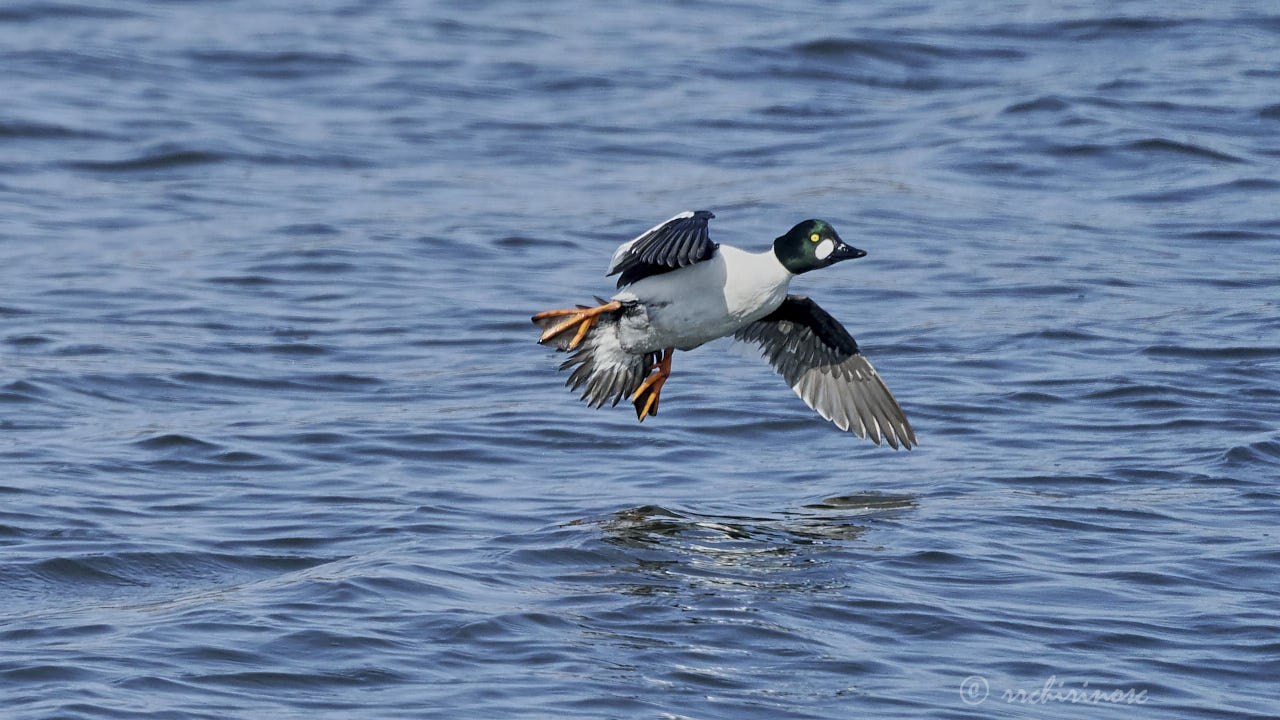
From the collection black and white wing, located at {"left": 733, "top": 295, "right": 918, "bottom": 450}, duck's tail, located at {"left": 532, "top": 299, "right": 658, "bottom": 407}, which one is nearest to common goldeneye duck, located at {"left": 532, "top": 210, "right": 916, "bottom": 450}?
duck's tail, located at {"left": 532, "top": 299, "right": 658, "bottom": 407}

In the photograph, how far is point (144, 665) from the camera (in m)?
6.77

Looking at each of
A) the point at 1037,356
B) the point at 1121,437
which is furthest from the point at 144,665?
the point at 1037,356

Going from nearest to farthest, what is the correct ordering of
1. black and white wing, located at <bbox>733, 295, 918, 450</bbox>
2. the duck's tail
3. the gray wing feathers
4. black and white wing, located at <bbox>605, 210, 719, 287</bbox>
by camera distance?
black and white wing, located at <bbox>605, 210, 719, 287</bbox>, the duck's tail, the gray wing feathers, black and white wing, located at <bbox>733, 295, 918, 450</bbox>

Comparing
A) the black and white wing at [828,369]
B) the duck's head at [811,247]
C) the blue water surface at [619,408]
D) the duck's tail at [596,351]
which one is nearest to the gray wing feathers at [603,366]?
the duck's tail at [596,351]

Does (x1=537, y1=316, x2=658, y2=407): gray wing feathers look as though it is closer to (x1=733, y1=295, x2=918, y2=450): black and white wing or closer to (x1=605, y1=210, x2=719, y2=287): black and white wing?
(x1=605, y1=210, x2=719, y2=287): black and white wing

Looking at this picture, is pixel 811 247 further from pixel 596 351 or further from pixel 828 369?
pixel 828 369

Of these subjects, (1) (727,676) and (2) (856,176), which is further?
(2) (856,176)

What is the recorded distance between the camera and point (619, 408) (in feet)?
38.4

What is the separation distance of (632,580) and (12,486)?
11.6 ft

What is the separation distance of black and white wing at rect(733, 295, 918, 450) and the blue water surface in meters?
0.31

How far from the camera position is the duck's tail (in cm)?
880

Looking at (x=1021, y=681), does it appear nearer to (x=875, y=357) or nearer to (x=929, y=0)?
(x=875, y=357)

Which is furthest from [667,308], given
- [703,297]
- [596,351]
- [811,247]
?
[811,247]

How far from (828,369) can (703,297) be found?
5.69 feet
